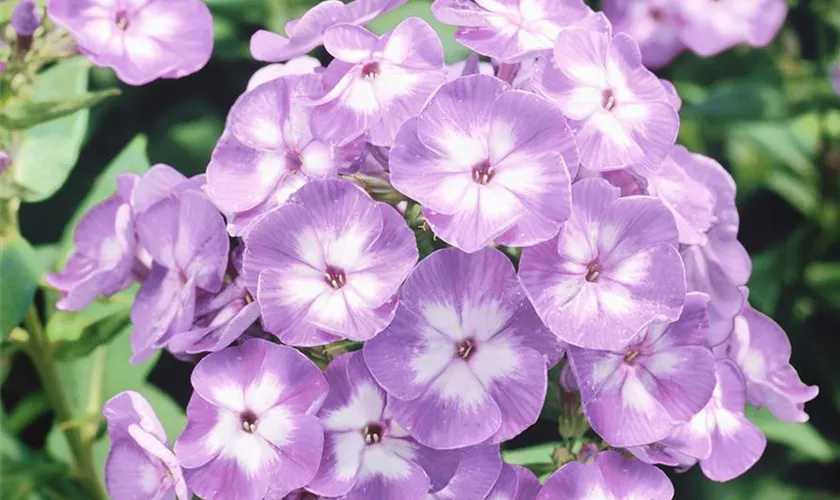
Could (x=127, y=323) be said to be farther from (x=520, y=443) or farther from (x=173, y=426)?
(x=520, y=443)

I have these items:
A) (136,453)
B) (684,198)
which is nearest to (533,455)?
(684,198)

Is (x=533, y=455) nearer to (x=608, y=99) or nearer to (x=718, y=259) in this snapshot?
(x=718, y=259)

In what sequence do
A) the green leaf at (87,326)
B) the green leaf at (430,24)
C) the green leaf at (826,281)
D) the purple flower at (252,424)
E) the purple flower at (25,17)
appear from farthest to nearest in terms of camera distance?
the green leaf at (826,281) < the green leaf at (430,24) < the green leaf at (87,326) < the purple flower at (25,17) < the purple flower at (252,424)

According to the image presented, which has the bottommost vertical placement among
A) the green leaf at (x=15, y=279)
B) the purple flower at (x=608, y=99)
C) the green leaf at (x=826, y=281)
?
the green leaf at (x=826, y=281)

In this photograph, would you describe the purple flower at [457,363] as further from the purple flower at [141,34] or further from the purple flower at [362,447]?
the purple flower at [141,34]

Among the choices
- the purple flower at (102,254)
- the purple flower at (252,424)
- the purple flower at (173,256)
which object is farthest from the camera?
the purple flower at (102,254)

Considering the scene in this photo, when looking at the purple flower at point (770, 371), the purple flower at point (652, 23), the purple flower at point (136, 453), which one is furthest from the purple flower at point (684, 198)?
the purple flower at point (652, 23)

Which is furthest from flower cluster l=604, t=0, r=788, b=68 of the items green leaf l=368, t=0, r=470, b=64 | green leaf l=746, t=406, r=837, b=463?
green leaf l=746, t=406, r=837, b=463
